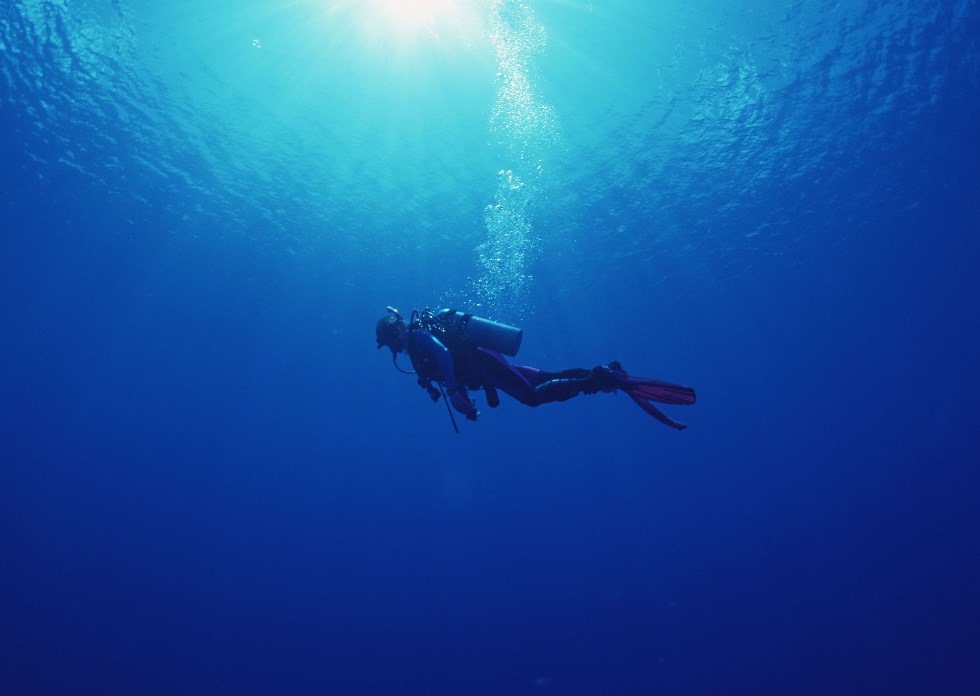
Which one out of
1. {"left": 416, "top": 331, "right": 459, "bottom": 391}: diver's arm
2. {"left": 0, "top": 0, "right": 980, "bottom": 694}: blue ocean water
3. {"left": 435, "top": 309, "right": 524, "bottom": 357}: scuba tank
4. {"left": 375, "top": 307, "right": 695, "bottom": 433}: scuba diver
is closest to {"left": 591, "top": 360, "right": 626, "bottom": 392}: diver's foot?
{"left": 375, "top": 307, "right": 695, "bottom": 433}: scuba diver

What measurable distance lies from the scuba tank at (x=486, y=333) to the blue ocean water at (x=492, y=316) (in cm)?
868

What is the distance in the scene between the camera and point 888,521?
132 ft

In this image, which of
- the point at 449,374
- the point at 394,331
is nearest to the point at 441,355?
the point at 449,374

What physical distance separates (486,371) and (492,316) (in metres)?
24.4

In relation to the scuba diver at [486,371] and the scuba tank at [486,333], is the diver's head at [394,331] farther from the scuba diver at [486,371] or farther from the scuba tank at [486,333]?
the scuba tank at [486,333]

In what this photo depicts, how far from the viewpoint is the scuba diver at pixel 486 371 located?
4.18 m

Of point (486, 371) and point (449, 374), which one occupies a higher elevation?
point (486, 371)

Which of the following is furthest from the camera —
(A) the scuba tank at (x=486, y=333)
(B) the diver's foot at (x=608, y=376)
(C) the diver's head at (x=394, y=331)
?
(C) the diver's head at (x=394, y=331)

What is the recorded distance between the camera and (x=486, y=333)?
4.47 metres

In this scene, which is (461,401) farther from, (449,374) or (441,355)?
(441,355)

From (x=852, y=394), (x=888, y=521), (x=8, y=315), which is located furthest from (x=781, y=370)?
(x=8, y=315)

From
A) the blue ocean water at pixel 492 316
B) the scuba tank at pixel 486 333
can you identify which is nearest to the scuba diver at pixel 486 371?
the scuba tank at pixel 486 333

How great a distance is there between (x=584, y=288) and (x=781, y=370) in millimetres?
21473

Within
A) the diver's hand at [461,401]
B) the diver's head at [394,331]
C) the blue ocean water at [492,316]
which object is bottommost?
the diver's hand at [461,401]
